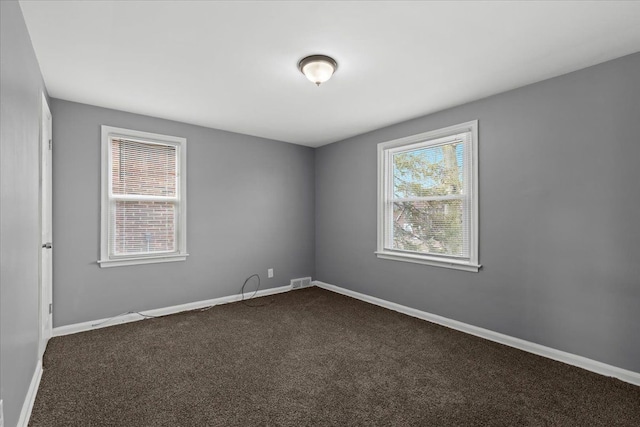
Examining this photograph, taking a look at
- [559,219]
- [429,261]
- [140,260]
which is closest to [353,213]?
[429,261]

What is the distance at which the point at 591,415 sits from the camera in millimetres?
1943

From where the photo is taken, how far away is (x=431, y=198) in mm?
3686

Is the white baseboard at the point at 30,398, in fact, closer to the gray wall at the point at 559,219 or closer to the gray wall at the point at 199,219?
the gray wall at the point at 199,219

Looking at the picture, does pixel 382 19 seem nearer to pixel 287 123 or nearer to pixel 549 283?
pixel 287 123

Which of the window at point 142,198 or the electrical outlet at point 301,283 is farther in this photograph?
the electrical outlet at point 301,283

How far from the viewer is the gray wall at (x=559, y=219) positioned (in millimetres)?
2361

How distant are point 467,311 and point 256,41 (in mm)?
3162

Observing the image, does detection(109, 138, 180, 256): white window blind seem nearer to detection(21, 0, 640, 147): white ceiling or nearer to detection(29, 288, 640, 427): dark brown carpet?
detection(21, 0, 640, 147): white ceiling

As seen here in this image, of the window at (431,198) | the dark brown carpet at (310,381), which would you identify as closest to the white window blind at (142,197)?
the dark brown carpet at (310,381)

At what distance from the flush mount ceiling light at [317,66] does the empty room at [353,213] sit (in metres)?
0.03

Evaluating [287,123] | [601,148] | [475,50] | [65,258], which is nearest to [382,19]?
[475,50]

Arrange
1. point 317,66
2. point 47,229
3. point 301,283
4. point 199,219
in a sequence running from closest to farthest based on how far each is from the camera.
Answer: point 317,66, point 47,229, point 199,219, point 301,283

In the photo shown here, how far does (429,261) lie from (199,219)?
2913 millimetres

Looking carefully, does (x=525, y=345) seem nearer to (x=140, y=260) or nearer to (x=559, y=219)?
(x=559, y=219)
